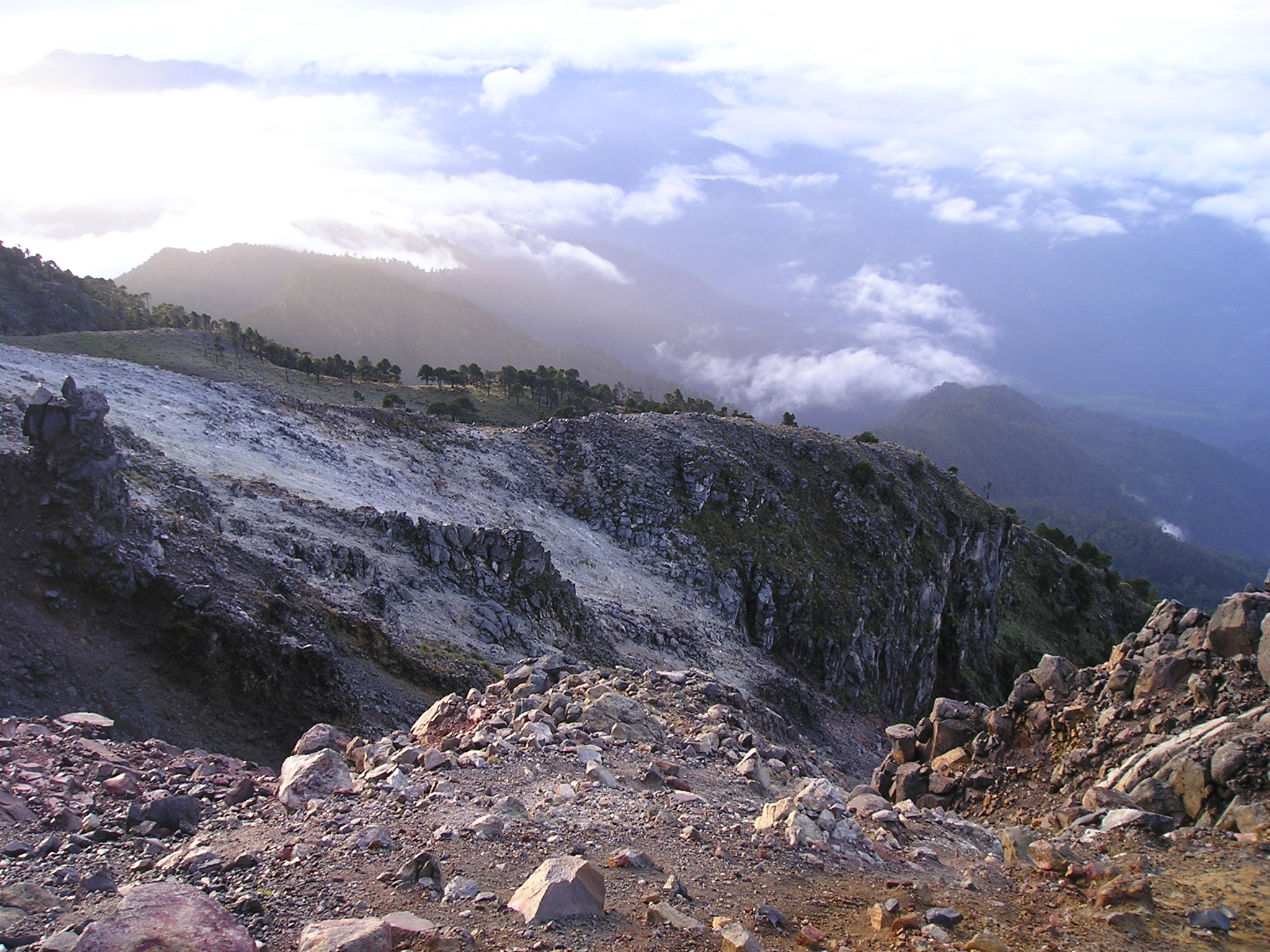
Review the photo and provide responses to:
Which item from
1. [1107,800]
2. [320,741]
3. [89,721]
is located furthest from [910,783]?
[89,721]

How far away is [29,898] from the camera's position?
21.7 ft

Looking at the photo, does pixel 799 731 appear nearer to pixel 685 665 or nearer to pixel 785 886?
pixel 685 665

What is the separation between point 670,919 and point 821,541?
5039 centimetres

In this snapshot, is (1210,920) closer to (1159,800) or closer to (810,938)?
(1159,800)

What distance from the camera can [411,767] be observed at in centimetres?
1099

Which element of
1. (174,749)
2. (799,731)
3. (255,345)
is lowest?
(799,731)

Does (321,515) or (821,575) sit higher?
(321,515)

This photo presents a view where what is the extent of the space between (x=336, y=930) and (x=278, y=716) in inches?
490

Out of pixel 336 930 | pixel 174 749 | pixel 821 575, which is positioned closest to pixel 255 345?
pixel 821 575

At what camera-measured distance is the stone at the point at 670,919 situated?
297 inches

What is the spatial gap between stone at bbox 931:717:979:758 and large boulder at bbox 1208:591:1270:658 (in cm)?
490

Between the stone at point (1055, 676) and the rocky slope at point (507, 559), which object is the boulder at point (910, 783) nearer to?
the stone at point (1055, 676)

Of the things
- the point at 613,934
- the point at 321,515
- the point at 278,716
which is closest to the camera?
the point at 613,934

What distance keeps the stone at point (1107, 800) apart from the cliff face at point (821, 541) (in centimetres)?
3484
